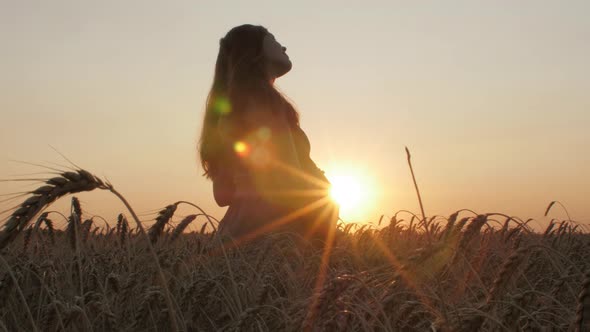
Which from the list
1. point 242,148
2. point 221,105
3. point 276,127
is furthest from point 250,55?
point 242,148

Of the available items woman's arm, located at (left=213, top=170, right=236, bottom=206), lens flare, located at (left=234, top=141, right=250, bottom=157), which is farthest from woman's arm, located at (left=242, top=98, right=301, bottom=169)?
woman's arm, located at (left=213, top=170, right=236, bottom=206)

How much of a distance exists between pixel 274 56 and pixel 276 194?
67.2 inches

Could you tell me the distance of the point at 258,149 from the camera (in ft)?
24.3

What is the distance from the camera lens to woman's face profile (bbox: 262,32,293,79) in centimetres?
743

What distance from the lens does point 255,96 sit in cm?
708

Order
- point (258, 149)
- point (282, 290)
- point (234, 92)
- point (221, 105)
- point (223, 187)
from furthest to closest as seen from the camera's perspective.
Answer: point (223, 187), point (221, 105), point (258, 149), point (234, 92), point (282, 290)

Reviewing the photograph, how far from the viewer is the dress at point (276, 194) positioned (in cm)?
721

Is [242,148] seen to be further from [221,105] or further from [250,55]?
[250,55]

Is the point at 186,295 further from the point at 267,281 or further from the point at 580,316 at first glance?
the point at 580,316

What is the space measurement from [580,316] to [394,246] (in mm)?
4945

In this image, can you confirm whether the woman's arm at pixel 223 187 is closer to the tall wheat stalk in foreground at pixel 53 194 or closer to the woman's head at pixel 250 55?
the woman's head at pixel 250 55

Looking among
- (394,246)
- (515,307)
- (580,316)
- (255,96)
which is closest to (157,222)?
(515,307)

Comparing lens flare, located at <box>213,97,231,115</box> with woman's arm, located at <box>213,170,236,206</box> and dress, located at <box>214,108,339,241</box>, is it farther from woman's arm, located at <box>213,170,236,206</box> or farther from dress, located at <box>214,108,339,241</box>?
woman's arm, located at <box>213,170,236,206</box>

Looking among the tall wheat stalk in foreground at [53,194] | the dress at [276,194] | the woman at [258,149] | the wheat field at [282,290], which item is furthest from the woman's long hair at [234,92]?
the tall wheat stalk in foreground at [53,194]
